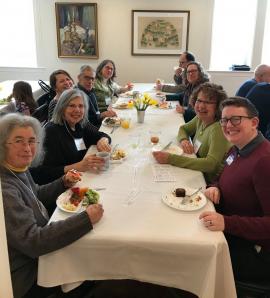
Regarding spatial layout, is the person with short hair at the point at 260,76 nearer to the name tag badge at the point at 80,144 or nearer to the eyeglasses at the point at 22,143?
the name tag badge at the point at 80,144

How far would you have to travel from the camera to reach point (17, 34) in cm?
565

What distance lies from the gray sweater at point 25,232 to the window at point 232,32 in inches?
195

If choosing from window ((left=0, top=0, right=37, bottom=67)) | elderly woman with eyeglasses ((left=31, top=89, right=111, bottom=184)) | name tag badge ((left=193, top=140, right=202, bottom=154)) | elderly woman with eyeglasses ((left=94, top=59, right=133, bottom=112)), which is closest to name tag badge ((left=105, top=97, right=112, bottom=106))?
elderly woman with eyeglasses ((left=94, top=59, right=133, bottom=112))

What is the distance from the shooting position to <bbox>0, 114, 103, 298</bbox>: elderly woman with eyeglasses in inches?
49.1

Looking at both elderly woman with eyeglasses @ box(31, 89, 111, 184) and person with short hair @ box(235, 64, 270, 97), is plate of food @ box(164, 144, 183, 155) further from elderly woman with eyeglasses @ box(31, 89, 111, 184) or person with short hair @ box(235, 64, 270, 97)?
person with short hair @ box(235, 64, 270, 97)

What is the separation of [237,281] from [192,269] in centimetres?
33

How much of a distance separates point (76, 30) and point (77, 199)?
4468 mm

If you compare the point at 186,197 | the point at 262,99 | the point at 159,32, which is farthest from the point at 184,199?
the point at 159,32

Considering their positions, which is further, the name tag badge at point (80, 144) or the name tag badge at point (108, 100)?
the name tag badge at point (108, 100)

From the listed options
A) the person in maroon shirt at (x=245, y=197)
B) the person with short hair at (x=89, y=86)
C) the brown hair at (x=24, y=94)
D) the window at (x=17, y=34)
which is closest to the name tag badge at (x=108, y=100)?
the person with short hair at (x=89, y=86)

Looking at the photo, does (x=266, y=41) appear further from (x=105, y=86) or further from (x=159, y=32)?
(x=105, y=86)

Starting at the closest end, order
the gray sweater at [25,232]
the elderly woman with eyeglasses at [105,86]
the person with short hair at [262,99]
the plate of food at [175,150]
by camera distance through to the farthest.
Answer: the gray sweater at [25,232]
the plate of food at [175,150]
the person with short hair at [262,99]
the elderly woman with eyeglasses at [105,86]

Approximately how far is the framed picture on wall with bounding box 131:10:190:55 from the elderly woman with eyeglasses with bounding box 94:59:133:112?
1383 mm

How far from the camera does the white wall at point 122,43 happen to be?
5277 mm
